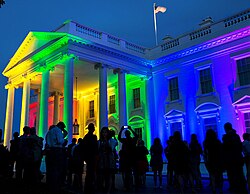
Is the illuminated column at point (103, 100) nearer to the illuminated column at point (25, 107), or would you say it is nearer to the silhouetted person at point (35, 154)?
the illuminated column at point (25, 107)

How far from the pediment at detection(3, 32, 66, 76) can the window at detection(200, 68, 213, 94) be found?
957 cm

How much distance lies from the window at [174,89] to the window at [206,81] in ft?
6.69

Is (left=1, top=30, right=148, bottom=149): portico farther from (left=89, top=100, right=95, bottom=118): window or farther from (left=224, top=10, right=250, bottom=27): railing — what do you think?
(left=224, top=10, right=250, bottom=27): railing

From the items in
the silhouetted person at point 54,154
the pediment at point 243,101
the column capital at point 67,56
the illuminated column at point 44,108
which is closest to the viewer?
the silhouetted person at point 54,154

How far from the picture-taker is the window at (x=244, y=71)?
16064 millimetres

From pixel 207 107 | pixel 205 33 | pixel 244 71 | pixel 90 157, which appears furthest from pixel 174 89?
pixel 90 157

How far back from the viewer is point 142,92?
21.4m

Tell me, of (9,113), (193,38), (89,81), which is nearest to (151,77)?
(193,38)

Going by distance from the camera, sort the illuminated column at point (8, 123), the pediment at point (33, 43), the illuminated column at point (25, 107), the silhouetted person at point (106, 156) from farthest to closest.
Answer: the illuminated column at point (8, 123) < the illuminated column at point (25, 107) < the pediment at point (33, 43) < the silhouetted person at point (106, 156)

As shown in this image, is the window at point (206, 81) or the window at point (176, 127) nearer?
the window at point (206, 81)

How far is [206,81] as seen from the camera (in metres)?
18.0

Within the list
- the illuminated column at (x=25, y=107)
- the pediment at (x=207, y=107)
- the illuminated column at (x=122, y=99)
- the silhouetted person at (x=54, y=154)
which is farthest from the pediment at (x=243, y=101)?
the illuminated column at (x=25, y=107)

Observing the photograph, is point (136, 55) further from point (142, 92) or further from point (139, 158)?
point (139, 158)

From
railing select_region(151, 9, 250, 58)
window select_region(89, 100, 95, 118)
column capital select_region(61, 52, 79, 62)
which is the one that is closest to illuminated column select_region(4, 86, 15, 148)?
window select_region(89, 100, 95, 118)
